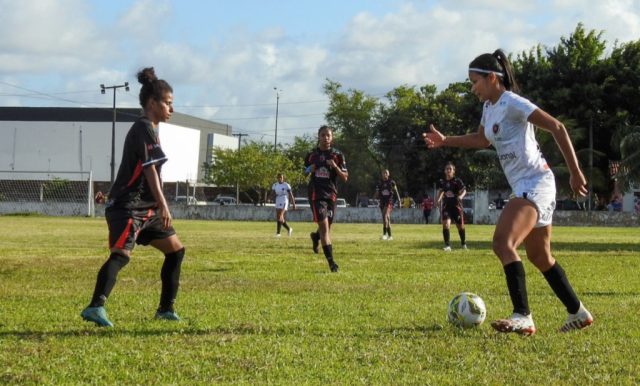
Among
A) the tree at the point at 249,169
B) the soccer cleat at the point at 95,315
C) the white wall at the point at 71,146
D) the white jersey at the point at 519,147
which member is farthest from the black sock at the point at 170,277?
the white wall at the point at 71,146

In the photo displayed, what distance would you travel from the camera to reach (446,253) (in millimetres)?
18109

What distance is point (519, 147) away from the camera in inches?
261

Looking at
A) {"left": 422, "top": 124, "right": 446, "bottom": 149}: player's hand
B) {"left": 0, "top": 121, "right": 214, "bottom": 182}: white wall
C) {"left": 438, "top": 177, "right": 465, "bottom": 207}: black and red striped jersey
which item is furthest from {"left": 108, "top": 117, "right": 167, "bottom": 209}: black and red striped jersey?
{"left": 0, "top": 121, "right": 214, "bottom": 182}: white wall

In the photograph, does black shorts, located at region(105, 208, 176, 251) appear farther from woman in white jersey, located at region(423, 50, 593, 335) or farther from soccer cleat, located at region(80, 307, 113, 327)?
woman in white jersey, located at region(423, 50, 593, 335)

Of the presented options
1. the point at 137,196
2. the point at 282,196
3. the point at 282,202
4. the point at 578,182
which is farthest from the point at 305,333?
the point at 282,196

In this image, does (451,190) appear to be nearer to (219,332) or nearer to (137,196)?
(137,196)

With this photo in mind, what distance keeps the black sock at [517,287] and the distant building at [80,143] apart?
72.7 meters

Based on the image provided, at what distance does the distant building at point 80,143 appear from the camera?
81.1m

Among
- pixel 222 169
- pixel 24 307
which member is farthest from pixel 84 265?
pixel 222 169

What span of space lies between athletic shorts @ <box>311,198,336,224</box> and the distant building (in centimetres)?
6533

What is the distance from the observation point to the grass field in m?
5.11

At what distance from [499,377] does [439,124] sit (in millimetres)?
72287

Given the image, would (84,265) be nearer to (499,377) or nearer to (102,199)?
(499,377)

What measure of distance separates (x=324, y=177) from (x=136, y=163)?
283 inches
